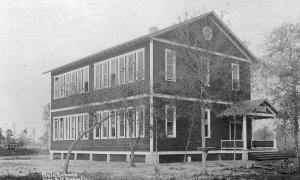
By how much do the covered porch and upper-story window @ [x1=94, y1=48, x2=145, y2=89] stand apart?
693cm

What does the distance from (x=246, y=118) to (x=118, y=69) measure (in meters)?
10.1

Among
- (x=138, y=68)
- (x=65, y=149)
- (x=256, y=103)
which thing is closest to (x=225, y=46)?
(x=256, y=103)

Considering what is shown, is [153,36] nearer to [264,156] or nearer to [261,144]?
[264,156]

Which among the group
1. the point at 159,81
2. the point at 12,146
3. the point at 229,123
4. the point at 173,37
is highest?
the point at 173,37

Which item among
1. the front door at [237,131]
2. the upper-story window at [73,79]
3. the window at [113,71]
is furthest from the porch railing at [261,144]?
the upper-story window at [73,79]

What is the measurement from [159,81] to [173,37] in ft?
12.4

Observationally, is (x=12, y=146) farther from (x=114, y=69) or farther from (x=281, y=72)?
(x=281, y=72)

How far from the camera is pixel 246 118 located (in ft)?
99.2

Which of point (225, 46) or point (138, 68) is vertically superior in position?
point (225, 46)

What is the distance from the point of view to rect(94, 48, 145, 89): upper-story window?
2633cm

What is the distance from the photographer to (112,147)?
28906 millimetres

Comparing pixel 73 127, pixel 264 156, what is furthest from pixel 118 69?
pixel 264 156

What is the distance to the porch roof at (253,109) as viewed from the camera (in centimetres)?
2670

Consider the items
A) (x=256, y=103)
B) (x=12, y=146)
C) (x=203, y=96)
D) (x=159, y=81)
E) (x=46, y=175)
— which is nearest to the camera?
(x=46, y=175)
